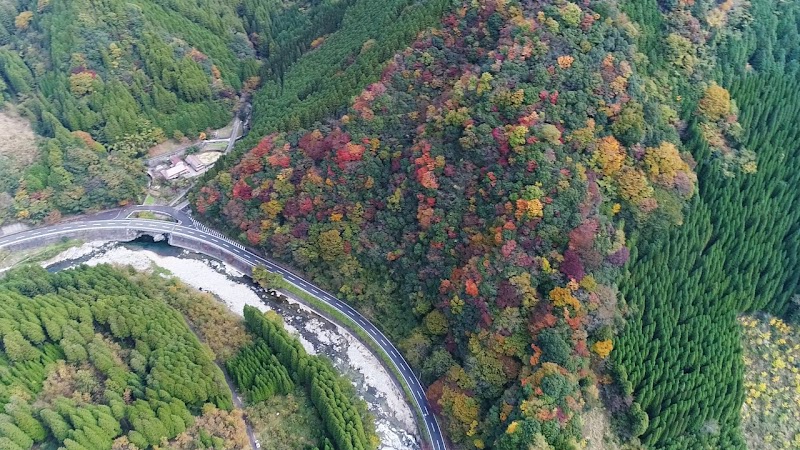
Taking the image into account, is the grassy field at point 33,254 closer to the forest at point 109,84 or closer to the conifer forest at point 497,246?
the forest at point 109,84

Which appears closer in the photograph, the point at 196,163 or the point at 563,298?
the point at 563,298

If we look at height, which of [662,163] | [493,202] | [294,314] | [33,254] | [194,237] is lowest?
[294,314]

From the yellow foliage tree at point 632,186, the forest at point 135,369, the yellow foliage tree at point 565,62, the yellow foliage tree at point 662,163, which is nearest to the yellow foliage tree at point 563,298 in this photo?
the yellow foliage tree at point 632,186

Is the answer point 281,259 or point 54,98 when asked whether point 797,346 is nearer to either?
point 281,259

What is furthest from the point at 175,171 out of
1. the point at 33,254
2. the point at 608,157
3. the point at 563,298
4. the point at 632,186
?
the point at 632,186

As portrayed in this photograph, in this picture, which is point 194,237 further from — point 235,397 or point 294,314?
point 235,397

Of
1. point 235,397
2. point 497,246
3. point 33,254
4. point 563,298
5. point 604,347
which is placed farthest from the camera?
point 33,254

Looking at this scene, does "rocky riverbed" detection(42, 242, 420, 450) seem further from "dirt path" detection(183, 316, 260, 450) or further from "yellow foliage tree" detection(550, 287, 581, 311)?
"yellow foliage tree" detection(550, 287, 581, 311)
